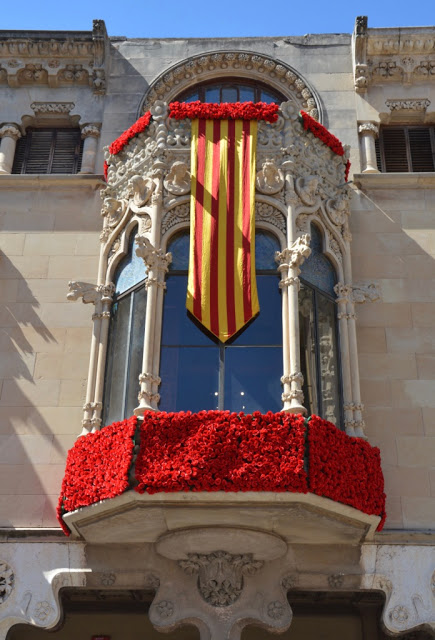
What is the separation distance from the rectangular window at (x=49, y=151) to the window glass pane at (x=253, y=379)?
23.6 feet

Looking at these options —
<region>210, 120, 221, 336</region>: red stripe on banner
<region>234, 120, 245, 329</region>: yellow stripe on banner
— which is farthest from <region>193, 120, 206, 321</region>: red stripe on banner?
<region>234, 120, 245, 329</region>: yellow stripe on banner

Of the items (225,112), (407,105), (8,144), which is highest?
(407,105)

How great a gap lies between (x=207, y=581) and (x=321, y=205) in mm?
7035

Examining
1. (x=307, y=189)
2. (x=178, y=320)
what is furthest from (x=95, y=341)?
(x=307, y=189)

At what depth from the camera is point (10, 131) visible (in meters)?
19.3

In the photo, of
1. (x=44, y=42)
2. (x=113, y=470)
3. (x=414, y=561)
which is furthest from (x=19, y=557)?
(x=44, y=42)


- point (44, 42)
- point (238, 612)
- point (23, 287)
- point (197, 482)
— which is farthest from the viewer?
point (44, 42)

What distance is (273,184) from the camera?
51.8 ft

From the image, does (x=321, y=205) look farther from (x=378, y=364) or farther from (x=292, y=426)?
(x=292, y=426)

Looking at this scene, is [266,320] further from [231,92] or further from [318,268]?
[231,92]

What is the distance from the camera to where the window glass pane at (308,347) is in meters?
14.1

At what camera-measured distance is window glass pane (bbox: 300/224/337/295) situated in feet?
50.6

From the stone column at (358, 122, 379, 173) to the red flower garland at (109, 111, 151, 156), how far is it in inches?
193

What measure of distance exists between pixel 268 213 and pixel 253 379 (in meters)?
3.26
